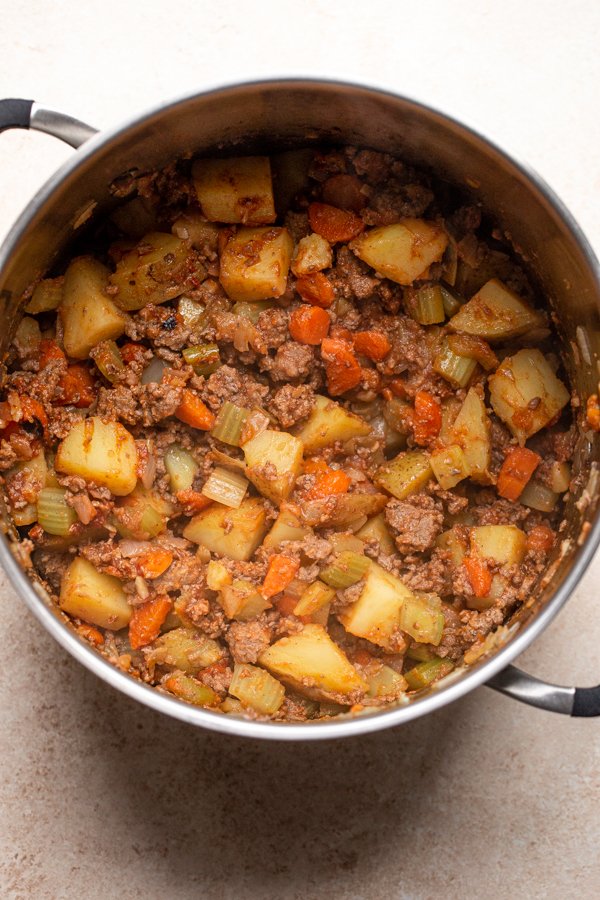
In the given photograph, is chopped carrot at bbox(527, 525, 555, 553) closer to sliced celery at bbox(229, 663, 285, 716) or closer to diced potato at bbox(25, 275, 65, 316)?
sliced celery at bbox(229, 663, 285, 716)

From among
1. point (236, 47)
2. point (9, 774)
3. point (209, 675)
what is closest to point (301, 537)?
point (209, 675)

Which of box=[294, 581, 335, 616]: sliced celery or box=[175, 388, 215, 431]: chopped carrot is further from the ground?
box=[175, 388, 215, 431]: chopped carrot

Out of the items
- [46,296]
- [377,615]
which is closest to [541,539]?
[377,615]

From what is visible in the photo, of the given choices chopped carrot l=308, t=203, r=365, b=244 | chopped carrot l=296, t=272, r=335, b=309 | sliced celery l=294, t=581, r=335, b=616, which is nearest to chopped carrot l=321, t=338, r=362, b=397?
chopped carrot l=296, t=272, r=335, b=309

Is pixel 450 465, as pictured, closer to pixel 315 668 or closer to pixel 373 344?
pixel 373 344

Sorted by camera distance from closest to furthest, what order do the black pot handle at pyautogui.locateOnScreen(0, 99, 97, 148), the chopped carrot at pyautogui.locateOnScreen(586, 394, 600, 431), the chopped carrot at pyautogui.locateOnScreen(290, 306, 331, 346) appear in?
the black pot handle at pyautogui.locateOnScreen(0, 99, 97, 148)
the chopped carrot at pyautogui.locateOnScreen(586, 394, 600, 431)
the chopped carrot at pyautogui.locateOnScreen(290, 306, 331, 346)

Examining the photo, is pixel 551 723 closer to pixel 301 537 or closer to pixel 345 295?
pixel 301 537
